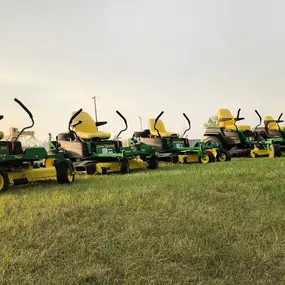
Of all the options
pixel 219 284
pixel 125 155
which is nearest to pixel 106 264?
pixel 219 284

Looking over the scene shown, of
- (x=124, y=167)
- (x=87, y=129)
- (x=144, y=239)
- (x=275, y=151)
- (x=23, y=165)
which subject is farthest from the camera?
(x=275, y=151)

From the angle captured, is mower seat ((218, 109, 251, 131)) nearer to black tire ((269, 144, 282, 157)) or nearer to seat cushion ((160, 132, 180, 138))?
black tire ((269, 144, 282, 157))

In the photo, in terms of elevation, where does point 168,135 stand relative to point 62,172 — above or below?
above

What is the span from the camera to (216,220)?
358 cm

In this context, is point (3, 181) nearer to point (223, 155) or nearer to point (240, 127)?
point (223, 155)

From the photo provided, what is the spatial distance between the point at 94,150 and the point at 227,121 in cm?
758

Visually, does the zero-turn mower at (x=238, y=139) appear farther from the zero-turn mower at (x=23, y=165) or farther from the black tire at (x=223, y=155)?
the zero-turn mower at (x=23, y=165)

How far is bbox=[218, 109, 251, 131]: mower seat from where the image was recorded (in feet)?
47.2

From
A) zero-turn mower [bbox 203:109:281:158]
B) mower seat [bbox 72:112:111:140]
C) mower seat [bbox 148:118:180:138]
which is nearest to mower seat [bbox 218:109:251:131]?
zero-turn mower [bbox 203:109:281:158]

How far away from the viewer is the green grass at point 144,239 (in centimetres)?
250

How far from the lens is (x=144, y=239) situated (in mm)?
3045

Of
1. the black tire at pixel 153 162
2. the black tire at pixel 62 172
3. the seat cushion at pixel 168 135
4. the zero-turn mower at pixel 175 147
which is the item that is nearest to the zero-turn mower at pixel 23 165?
the black tire at pixel 62 172

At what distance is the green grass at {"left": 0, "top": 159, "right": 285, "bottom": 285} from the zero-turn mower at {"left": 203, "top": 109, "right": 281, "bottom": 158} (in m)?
9.05

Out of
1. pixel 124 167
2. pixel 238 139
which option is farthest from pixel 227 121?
pixel 124 167
